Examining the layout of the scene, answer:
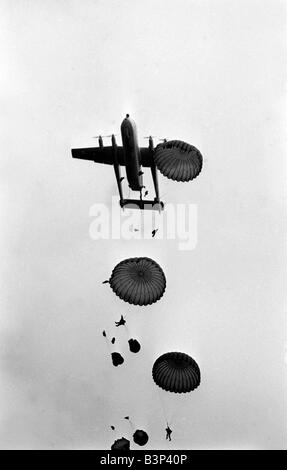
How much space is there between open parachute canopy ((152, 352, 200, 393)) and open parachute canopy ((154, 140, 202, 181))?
798 centimetres

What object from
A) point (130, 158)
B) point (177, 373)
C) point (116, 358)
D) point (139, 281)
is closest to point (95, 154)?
point (130, 158)

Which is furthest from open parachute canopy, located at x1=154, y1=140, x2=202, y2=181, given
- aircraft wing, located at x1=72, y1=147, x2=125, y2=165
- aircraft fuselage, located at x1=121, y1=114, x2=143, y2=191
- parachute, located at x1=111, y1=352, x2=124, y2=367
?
parachute, located at x1=111, y1=352, x2=124, y2=367

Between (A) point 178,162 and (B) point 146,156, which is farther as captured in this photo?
(B) point 146,156

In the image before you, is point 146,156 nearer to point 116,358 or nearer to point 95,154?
point 95,154

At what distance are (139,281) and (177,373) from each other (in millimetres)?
4512

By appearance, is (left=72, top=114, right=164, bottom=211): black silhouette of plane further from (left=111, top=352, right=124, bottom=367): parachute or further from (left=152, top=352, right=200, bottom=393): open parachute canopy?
(left=111, top=352, right=124, bottom=367): parachute

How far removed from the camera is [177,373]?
62.0ft

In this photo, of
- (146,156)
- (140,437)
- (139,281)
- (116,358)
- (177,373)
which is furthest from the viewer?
(140,437)

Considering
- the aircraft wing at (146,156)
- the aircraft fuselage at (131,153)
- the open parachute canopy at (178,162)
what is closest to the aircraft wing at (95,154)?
the aircraft wing at (146,156)

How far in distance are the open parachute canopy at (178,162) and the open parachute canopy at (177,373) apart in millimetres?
7983
